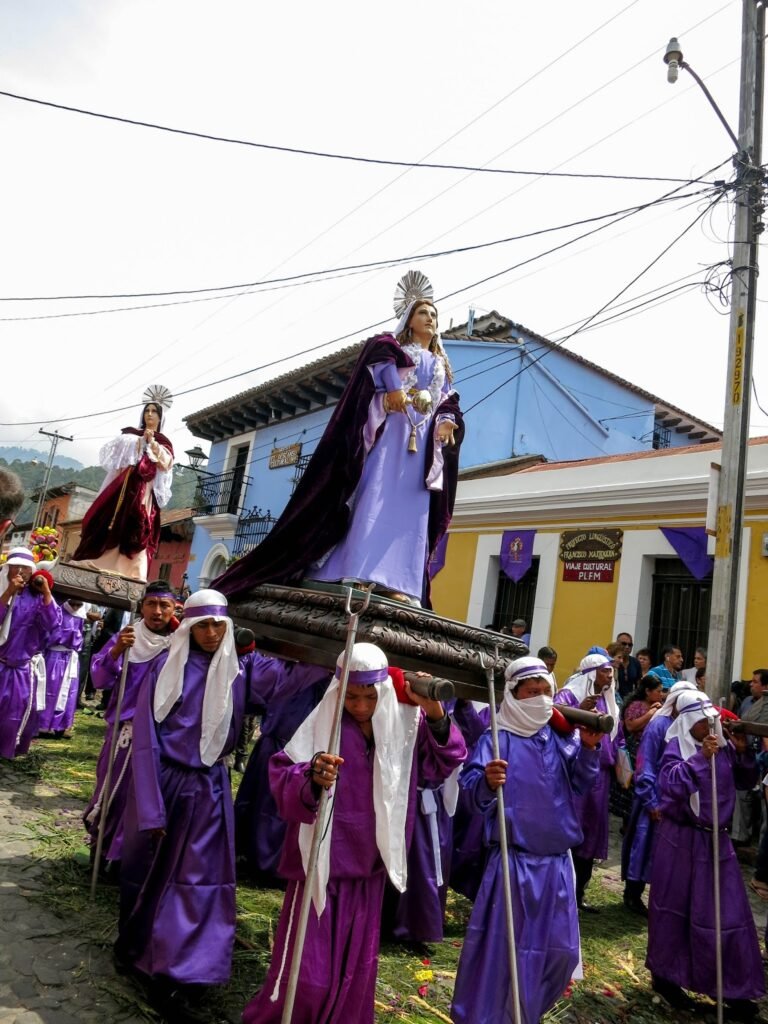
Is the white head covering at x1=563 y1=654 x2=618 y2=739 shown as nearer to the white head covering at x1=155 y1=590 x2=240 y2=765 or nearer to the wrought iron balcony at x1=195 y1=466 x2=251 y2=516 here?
the white head covering at x1=155 y1=590 x2=240 y2=765

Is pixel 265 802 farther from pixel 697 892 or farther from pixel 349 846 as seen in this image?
pixel 697 892

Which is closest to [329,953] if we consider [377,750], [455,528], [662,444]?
[377,750]

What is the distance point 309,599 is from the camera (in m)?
3.32

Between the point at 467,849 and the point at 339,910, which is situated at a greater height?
the point at 339,910

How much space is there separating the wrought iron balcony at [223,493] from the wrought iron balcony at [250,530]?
56cm

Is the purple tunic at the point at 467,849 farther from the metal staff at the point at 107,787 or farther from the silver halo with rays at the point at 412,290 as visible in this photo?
the silver halo with rays at the point at 412,290

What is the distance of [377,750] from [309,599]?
84 centimetres

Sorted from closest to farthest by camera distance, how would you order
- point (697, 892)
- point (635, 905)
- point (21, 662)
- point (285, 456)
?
point (697, 892)
point (635, 905)
point (21, 662)
point (285, 456)

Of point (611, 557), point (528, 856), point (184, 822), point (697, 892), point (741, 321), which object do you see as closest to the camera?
point (184, 822)

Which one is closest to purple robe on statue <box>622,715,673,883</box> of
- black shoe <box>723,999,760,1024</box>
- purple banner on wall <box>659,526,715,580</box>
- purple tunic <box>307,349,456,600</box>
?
black shoe <box>723,999,760,1024</box>

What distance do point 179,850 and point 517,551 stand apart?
9620 millimetres

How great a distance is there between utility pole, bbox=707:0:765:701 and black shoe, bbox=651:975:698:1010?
10.6 feet

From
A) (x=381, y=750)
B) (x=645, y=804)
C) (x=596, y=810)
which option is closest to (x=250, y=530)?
(x=596, y=810)

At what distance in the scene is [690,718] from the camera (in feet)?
14.2
